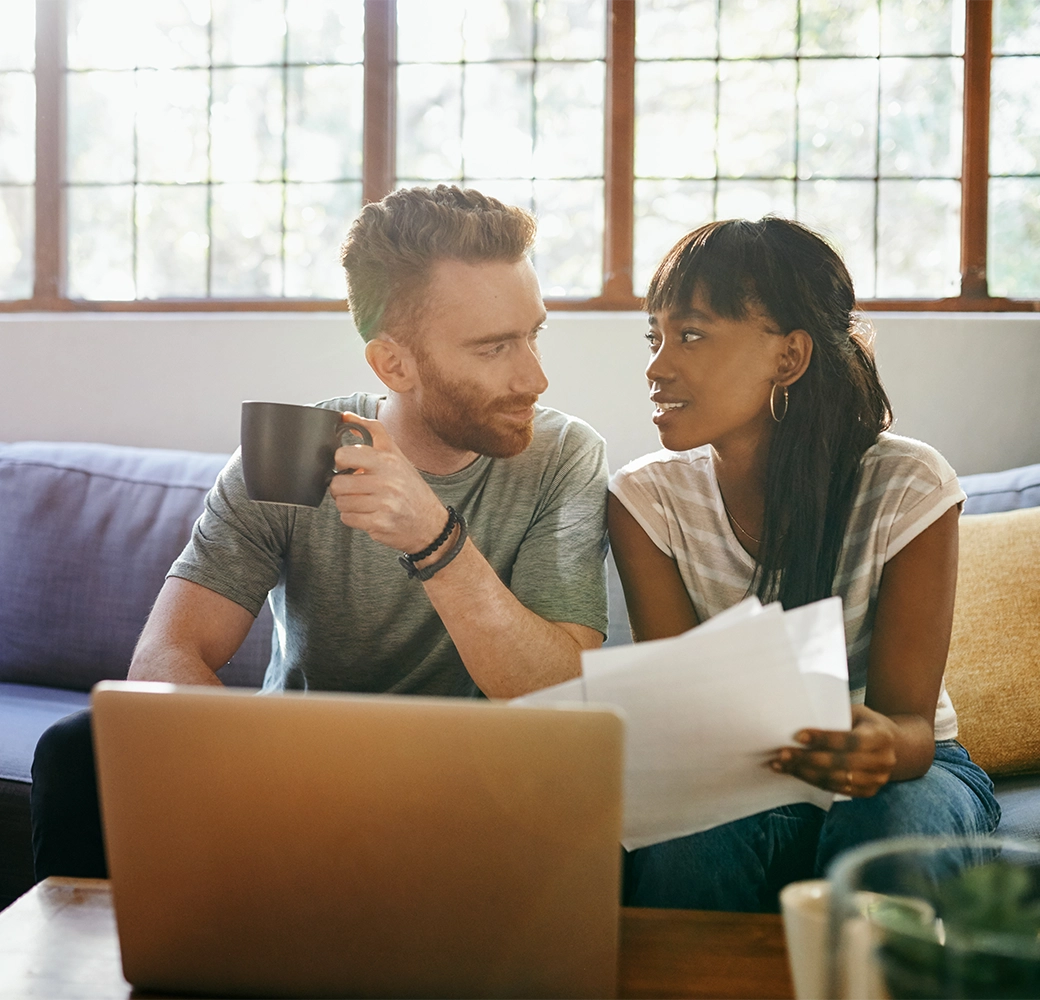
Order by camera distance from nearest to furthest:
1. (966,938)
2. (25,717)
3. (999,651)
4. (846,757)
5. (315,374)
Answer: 1. (966,938)
2. (846,757)
3. (999,651)
4. (25,717)
5. (315,374)

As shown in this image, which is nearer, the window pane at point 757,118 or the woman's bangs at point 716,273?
the woman's bangs at point 716,273

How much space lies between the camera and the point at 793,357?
1341 millimetres

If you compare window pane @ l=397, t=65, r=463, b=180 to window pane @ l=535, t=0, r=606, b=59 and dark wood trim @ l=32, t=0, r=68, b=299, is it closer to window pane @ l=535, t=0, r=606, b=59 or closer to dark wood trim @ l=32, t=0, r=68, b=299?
window pane @ l=535, t=0, r=606, b=59

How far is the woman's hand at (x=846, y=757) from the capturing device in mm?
815

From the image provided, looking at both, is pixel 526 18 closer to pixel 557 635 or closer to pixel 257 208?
pixel 257 208

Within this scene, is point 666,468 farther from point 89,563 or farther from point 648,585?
point 89,563

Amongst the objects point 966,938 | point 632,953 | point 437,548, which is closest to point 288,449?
point 437,548

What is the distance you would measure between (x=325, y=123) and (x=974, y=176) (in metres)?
1.62

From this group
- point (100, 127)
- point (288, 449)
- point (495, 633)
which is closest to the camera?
point (288, 449)

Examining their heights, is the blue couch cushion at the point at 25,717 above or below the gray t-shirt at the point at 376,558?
below

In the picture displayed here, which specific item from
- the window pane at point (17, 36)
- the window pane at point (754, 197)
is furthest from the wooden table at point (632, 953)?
the window pane at point (17, 36)

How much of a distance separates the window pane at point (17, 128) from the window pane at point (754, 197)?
6.10 feet

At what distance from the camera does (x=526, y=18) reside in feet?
8.56

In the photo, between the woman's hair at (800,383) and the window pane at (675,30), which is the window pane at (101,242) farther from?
the woman's hair at (800,383)
